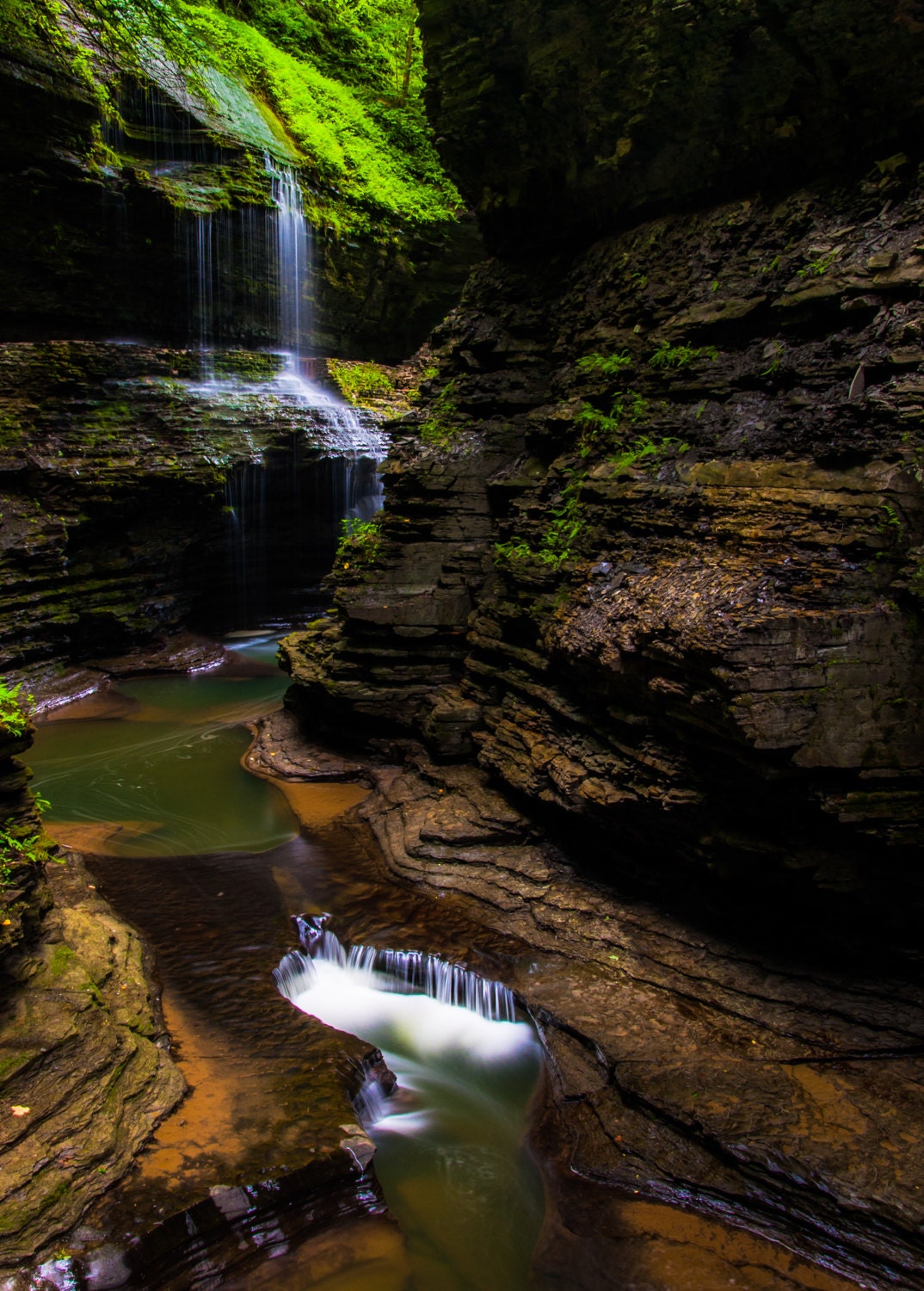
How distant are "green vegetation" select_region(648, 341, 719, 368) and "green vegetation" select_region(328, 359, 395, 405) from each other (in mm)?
11605

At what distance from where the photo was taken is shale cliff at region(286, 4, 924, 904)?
5.11 meters

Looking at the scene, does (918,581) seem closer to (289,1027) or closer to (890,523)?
(890,523)

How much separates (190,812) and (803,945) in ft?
22.2

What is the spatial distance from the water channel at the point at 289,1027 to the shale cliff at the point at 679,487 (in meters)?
1.86

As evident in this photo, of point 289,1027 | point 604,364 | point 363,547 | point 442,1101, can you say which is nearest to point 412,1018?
point 442,1101

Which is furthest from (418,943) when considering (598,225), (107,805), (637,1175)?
(598,225)

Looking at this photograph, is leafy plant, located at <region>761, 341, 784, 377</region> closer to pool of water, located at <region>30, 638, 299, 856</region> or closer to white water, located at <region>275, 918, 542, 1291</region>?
white water, located at <region>275, 918, 542, 1291</region>

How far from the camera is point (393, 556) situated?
990cm

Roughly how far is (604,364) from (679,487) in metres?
2.24

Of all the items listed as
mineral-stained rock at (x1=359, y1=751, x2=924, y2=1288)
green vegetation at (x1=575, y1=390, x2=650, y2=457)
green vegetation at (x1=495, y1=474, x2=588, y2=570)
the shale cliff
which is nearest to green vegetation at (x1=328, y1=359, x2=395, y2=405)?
the shale cliff

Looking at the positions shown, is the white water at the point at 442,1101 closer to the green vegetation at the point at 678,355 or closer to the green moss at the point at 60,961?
the green moss at the point at 60,961

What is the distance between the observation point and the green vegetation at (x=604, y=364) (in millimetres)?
7836

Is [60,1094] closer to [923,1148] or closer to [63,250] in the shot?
[923,1148]

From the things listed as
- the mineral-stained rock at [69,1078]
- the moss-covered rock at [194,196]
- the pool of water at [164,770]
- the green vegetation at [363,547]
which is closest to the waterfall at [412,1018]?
the mineral-stained rock at [69,1078]
